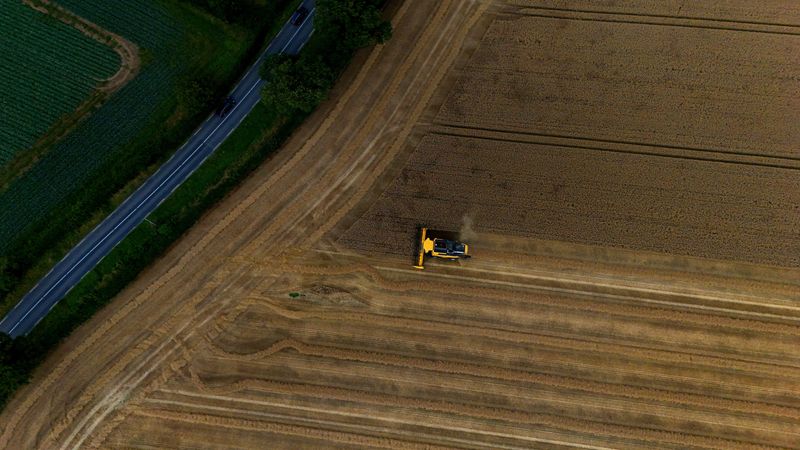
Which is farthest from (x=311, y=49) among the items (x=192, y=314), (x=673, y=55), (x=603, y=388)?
(x=603, y=388)

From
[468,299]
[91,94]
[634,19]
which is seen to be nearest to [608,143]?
[634,19]

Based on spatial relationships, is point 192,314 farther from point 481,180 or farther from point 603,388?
point 603,388

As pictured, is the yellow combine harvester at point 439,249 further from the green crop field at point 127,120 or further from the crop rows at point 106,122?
the crop rows at point 106,122

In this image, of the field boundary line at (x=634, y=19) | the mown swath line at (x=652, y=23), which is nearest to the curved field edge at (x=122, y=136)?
the field boundary line at (x=634, y=19)

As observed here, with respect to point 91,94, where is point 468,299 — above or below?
below

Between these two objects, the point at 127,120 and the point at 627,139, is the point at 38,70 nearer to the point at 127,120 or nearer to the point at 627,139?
the point at 127,120

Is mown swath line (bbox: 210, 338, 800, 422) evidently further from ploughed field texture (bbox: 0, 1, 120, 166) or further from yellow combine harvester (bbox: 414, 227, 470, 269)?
ploughed field texture (bbox: 0, 1, 120, 166)
